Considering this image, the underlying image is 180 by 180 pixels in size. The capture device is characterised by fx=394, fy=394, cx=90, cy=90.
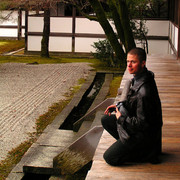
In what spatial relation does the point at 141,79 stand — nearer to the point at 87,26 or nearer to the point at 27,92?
the point at 27,92

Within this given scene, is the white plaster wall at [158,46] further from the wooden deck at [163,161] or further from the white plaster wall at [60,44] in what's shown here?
the wooden deck at [163,161]

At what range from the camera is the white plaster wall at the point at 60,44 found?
20812 millimetres

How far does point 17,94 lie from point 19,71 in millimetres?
4555

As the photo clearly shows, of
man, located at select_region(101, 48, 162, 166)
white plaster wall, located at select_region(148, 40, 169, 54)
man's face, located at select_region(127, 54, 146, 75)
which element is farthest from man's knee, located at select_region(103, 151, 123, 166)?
white plaster wall, located at select_region(148, 40, 169, 54)

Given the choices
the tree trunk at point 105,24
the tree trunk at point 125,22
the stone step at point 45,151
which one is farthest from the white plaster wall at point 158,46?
the stone step at point 45,151

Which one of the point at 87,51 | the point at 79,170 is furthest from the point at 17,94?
the point at 87,51

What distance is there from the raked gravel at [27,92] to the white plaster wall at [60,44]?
141 inches

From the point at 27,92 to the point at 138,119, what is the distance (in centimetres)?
815

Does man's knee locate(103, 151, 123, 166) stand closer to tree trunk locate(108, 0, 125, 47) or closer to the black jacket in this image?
the black jacket

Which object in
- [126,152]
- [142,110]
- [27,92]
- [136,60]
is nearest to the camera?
[142,110]

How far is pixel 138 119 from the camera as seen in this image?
11.6 feet

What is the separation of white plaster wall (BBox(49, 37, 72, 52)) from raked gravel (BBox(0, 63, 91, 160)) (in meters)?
3.57

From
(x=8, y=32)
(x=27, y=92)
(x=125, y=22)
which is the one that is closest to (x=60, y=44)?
(x=125, y=22)

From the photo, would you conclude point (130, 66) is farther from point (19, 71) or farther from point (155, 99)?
point (19, 71)
